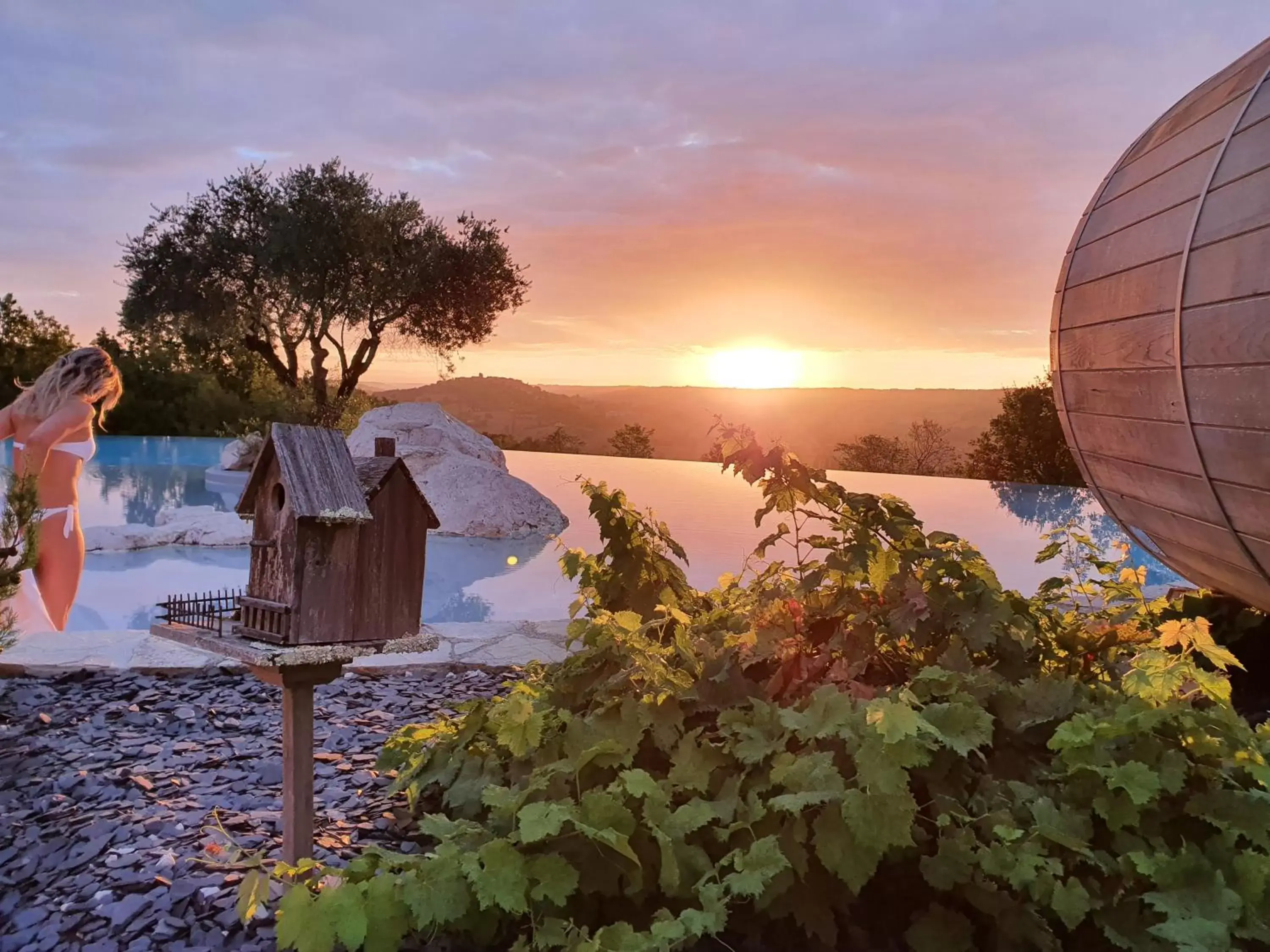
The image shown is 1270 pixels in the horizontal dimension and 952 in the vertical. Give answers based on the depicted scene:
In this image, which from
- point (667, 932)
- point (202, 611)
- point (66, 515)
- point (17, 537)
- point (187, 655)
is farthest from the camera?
point (66, 515)

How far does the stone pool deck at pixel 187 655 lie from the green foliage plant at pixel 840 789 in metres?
1.68

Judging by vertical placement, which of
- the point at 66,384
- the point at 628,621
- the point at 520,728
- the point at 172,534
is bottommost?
the point at 172,534

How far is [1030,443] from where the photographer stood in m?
14.9

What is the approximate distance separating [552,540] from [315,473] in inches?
126

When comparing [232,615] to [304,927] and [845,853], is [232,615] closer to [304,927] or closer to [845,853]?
[304,927]

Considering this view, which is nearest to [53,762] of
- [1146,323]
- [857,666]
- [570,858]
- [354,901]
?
[354,901]

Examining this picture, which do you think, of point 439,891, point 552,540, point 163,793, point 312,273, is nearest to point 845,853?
point 439,891

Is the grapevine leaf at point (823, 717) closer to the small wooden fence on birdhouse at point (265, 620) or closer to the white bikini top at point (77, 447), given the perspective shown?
the small wooden fence on birdhouse at point (265, 620)

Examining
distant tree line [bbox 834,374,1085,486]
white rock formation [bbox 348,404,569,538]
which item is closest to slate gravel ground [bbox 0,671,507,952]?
white rock formation [bbox 348,404,569,538]

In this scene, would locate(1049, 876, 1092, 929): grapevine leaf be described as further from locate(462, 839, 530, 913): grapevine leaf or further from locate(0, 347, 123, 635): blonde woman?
locate(0, 347, 123, 635): blonde woman

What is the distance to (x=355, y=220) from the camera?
14250mm

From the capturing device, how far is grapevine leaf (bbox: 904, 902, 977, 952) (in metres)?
1.91

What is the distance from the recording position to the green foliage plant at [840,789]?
1.83 m

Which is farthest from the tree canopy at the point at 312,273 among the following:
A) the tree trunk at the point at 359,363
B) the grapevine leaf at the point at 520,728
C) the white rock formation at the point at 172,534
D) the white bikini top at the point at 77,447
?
the grapevine leaf at the point at 520,728
